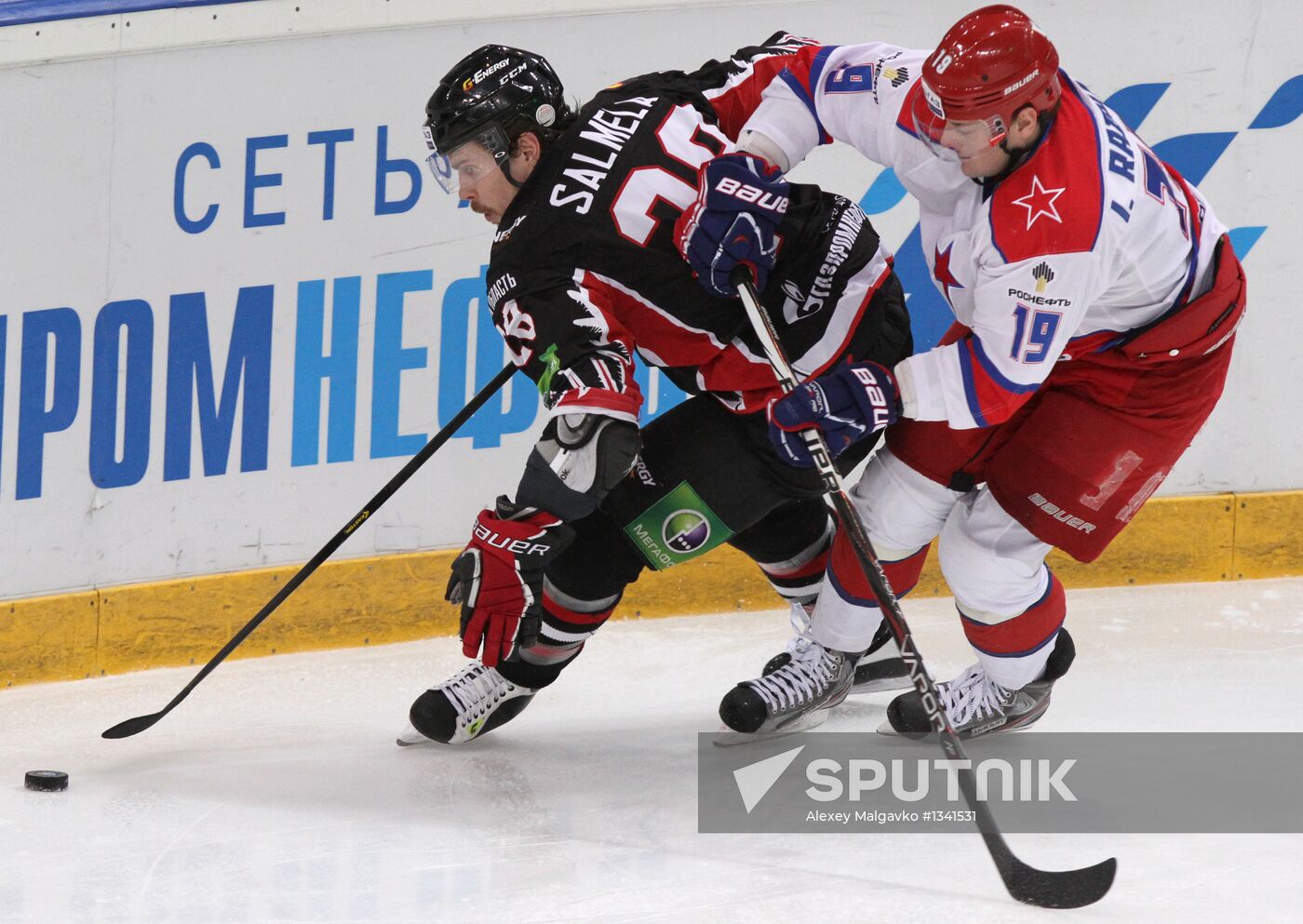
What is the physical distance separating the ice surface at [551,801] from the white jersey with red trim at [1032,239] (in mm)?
731

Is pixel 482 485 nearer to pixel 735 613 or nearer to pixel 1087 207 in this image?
pixel 735 613

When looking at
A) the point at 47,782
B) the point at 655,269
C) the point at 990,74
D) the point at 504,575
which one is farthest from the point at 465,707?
the point at 990,74

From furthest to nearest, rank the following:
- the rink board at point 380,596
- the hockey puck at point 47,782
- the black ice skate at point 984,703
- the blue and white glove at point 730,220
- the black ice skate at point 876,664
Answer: the rink board at point 380,596, the black ice skate at point 876,664, the black ice skate at point 984,703, the hockey puck at point 47,782, the blue and white glove at point 730,220

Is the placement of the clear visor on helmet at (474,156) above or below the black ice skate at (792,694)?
above

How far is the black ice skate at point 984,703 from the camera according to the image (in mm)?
2938

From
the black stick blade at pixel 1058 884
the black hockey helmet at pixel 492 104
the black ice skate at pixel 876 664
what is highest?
the black hockey helmet at pixel 492 104

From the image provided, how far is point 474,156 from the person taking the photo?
8.70 ft

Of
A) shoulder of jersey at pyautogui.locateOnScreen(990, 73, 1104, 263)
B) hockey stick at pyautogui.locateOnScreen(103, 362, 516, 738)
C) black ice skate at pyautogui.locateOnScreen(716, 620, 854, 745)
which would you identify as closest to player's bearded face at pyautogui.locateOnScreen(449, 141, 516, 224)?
hockey stick at pyautogui.locateOnScreen(103, 362, 516, 738)

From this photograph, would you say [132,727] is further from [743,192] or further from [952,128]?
[952,128]

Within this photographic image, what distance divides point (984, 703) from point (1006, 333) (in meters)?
0.90

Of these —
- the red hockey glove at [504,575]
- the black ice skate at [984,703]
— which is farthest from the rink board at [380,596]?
the red hockey glove at [504,575]

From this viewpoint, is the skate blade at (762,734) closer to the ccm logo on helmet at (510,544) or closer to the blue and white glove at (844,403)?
the ccm logo on helmet at (510,544)

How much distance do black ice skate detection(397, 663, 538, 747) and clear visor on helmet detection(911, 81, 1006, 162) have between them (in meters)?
1.31

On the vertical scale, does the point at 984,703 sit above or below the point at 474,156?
below
